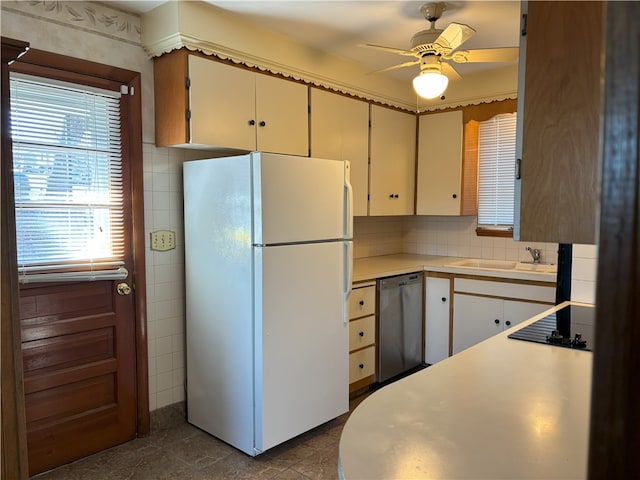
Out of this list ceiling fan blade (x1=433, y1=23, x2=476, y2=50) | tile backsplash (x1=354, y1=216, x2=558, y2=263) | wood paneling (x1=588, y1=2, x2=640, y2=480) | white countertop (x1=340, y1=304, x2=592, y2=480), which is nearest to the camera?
wood paneling (x1=588, y1=2, x2=640, y2=480)

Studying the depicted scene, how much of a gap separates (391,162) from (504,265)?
1.26 m

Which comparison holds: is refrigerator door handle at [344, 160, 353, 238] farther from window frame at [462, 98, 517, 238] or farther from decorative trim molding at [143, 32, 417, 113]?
window frame at [462, 98, 517, 238]

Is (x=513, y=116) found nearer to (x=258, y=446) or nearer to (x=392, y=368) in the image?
(x=392, y=368)

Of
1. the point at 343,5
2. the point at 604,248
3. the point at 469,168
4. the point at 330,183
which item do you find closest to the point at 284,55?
the point at 343,5

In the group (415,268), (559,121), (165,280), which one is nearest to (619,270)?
(559,121)

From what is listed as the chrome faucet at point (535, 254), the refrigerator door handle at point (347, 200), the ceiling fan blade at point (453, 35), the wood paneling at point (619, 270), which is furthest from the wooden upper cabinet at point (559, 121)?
the chrome faucet at point (535, 254)

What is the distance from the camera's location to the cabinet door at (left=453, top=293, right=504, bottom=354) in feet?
11.1

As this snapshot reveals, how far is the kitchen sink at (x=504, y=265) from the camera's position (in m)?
3.46

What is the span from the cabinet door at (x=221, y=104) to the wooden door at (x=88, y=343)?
37 cm

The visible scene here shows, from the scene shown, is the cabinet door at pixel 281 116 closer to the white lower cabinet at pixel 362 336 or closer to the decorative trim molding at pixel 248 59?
the decorative trim molding at pixel 248 59

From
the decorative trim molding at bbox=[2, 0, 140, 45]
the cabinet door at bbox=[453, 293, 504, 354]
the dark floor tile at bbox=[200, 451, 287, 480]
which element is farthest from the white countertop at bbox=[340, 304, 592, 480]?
the decorative trim molding at bbox=[2, 0, 140, 45]

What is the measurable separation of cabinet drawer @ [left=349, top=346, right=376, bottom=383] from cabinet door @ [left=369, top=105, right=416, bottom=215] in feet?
3.73

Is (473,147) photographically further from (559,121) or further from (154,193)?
(559,121)

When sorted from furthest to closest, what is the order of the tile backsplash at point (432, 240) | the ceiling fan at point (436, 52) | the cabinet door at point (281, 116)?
the tile backsplash at point (432, 240) < the cabinet door at point (281, 116) < the ceiling fan at point (436, 52)
